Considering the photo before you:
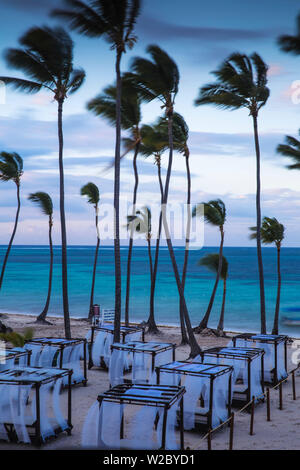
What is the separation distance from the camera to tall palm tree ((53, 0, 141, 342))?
13.2 metres

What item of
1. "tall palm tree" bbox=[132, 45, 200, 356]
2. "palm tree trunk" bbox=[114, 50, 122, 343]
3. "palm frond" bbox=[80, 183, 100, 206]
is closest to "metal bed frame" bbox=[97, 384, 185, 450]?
"palm tree trunk" bbox=[114, 50, 122, 343]

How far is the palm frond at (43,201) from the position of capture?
25.1 meters

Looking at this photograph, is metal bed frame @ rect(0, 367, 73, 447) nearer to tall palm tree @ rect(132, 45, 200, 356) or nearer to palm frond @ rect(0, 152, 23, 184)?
tall palm tree @ rect(132, 45, 200, 356)

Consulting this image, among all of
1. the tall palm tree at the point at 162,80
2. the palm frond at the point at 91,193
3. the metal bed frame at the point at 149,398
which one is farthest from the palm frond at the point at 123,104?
the metal bed frame at the point at 149,398

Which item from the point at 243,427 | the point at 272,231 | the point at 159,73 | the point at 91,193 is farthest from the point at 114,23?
the point at 91,193

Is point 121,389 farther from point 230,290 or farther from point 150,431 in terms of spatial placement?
point 230,290

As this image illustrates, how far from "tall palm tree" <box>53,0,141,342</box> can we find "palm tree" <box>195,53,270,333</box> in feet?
13.2

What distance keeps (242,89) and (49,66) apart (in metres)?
6.79

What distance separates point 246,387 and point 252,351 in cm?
83

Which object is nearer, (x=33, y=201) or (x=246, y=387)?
(x=246, y=387)

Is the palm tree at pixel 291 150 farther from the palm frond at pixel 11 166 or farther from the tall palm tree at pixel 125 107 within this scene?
the palm frond at pixel 11 166

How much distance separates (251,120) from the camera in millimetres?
17703

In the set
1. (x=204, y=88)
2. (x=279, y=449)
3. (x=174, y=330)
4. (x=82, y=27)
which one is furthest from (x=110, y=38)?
(x=174, y=330)

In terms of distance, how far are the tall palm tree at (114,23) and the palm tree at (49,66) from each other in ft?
3.71
